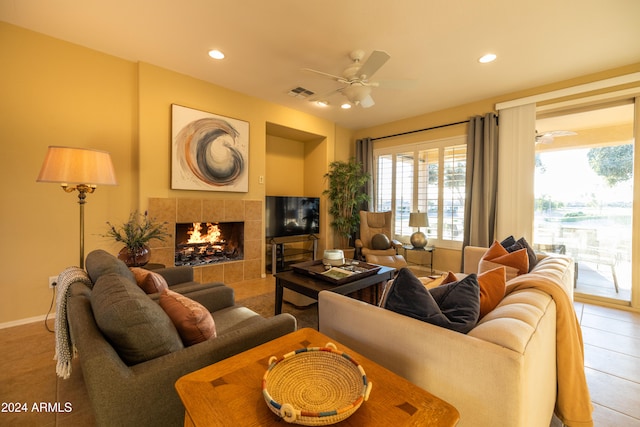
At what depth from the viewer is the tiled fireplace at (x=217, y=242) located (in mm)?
3168

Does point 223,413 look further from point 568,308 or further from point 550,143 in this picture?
point 550,143

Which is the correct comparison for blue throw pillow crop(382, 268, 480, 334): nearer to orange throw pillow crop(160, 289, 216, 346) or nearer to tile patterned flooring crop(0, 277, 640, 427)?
orange throw pillow crop(160, 289, 216, 346)

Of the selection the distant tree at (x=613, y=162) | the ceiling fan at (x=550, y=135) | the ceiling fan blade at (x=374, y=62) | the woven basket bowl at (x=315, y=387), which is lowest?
the woven basket bowl at (x=315, y=387)

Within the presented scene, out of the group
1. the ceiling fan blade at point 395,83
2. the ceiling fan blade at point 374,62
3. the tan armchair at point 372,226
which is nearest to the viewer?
the ceiling fan blade at point 374,62

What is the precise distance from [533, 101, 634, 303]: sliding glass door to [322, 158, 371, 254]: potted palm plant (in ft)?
8.55

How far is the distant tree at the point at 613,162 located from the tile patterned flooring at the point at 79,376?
1.70 metres

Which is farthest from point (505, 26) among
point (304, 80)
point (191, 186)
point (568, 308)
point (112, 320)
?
Result: point (191, 186)

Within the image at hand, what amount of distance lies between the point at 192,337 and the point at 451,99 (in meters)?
4.28

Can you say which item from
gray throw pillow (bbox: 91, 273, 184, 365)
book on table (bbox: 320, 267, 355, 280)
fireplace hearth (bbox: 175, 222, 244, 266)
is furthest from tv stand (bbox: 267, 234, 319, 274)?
gray throw pillow (bbox: 91, 273, 184, 365)

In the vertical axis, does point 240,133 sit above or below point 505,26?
below

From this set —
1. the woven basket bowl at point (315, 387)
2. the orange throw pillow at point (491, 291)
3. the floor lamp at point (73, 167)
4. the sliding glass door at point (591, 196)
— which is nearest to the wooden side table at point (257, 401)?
the woven basket bowl at point (315, 387)

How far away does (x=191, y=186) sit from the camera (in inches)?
131

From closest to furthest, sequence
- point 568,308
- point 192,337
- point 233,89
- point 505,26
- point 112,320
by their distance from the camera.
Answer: point 112,320
point 192,337
point 568,308
point 505,26
point 233,89

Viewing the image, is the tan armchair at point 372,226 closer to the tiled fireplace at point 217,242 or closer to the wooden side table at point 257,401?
the tiled fireplace at point 217,242
